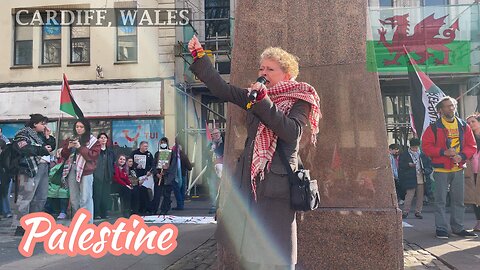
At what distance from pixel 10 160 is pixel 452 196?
23.9 ft

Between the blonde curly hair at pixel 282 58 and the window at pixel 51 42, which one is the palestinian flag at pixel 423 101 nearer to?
the blonde curly hair at pixel 282 58

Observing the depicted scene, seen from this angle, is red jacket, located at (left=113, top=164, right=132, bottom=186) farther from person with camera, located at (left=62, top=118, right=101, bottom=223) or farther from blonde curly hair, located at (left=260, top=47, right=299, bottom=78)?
blonde curly hair, located at (left=260, top=47, right=299, bottom=78)

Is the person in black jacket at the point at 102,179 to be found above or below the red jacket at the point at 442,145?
below

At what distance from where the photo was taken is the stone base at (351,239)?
13.9ft

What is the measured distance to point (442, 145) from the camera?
6660 millimetres

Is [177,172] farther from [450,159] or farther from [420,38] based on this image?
[420,38]

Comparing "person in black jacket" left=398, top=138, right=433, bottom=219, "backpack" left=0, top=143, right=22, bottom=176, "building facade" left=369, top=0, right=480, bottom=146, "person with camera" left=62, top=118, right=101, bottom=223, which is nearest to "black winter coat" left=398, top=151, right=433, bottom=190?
"person in black jacket" left=398, top=138, right=433, bottom=219

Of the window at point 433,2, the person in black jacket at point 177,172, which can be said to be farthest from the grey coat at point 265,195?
the window at point 433,2

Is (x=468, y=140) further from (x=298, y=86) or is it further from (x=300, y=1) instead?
(x=298, y=86)

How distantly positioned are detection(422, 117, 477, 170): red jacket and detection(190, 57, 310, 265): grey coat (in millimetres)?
4656

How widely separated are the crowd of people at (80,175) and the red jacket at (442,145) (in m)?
5.21

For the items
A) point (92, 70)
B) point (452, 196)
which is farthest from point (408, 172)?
point (92, 70)

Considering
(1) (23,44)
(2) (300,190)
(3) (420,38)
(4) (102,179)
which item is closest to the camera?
(2) (300,190)

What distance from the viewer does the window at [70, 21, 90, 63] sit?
1900 centimetres
